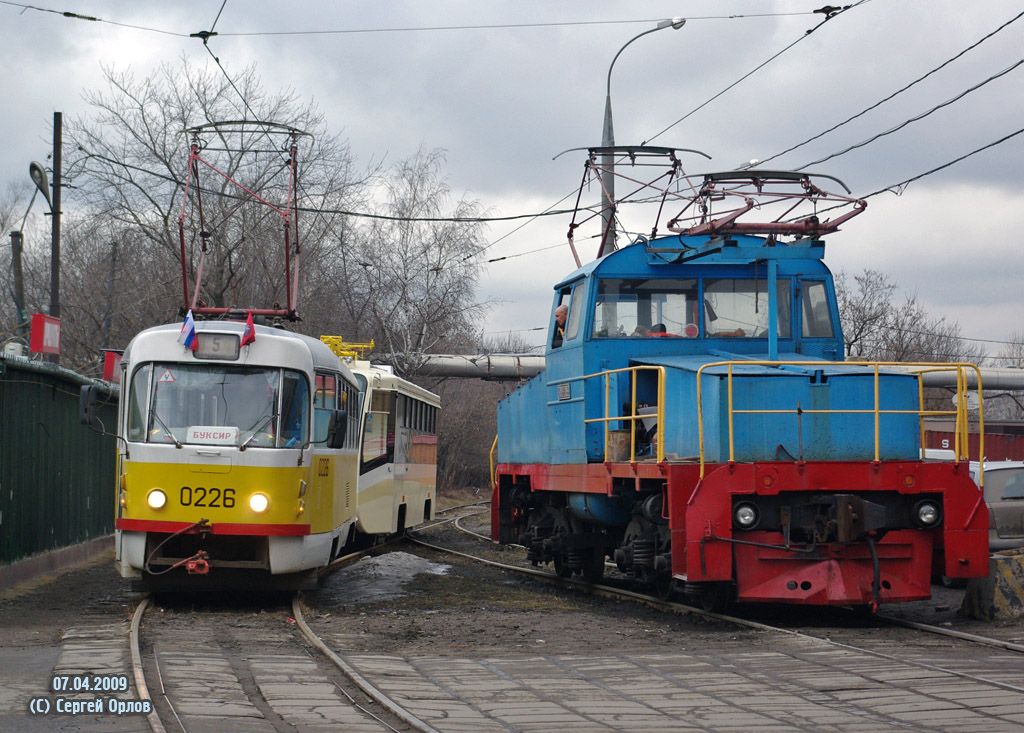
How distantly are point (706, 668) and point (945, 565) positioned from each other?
2891 mm

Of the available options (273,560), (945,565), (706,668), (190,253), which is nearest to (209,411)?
(273,560)

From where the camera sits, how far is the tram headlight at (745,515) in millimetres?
9297

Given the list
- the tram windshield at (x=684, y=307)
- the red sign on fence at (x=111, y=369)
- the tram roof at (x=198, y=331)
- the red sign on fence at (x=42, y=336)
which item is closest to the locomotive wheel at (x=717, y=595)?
the tram windshield at (x=684, y=307)

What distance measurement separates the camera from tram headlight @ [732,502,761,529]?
9.30 metres

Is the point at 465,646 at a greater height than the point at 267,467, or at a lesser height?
lesser

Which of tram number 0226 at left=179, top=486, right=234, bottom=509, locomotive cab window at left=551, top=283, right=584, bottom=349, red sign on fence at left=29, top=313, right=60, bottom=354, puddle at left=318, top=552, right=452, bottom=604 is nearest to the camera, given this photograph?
tram number 0226 at left=179, top=486, right=234, bottom=509

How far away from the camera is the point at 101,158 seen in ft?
100

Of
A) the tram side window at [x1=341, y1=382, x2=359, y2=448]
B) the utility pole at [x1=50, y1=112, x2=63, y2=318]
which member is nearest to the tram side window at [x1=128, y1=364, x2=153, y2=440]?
the tram side window at [x1=341, y1=382, x2=359, y2=448]

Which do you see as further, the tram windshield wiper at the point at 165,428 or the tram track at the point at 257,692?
the tram windshield wiper at the point at 165,428

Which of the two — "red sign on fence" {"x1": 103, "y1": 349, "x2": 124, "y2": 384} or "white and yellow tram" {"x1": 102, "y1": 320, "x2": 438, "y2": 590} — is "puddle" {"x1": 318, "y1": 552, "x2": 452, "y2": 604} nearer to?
"white and yellow tram" {"x1": 102, "y1": 320, "x2": 438, "y2": 590}

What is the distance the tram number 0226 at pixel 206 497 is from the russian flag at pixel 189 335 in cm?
137

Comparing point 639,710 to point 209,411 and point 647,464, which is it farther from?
point 209,411

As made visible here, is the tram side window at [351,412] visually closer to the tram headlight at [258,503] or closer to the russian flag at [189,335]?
the tram headlight at [258,503]

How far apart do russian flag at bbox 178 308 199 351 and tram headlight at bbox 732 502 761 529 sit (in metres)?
5.36
